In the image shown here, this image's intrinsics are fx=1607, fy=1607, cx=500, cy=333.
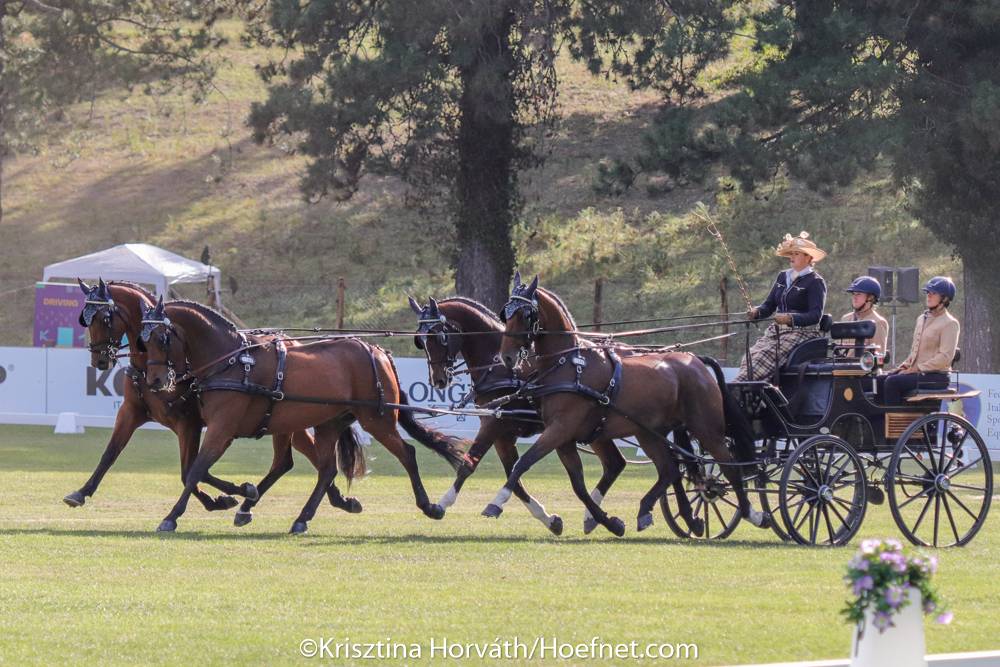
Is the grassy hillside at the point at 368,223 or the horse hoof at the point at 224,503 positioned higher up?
the grassy hillside at the point at 368,223

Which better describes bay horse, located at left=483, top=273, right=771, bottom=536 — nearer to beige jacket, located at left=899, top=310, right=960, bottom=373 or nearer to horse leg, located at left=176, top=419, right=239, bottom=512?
beige jacket, located at left=899, top=310, right=960, bottom=373

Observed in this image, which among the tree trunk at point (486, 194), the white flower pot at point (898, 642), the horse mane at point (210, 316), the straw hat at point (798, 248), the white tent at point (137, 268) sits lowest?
the white flower pot at point (898, 642)

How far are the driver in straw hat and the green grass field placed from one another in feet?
4.72

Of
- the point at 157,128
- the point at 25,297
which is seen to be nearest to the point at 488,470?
the point at 25,297

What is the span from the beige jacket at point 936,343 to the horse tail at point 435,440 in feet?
12.8

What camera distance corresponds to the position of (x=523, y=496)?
12.7 metres

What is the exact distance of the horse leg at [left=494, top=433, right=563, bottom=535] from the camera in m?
12.7

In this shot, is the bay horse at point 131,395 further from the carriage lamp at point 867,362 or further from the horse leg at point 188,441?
the carriage lamp at point 867,362

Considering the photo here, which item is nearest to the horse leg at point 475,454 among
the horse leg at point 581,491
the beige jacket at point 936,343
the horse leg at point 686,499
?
→ the horse leg at point 581,491

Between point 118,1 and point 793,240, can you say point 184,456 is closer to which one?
point 793,240

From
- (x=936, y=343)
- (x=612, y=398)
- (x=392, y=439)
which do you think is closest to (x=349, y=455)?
(x=392, y=439)

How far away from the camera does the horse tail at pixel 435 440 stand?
1388 centimetres

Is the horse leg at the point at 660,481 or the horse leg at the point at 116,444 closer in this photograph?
the horse leg at the point at 660,481

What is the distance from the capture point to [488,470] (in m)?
20.8
